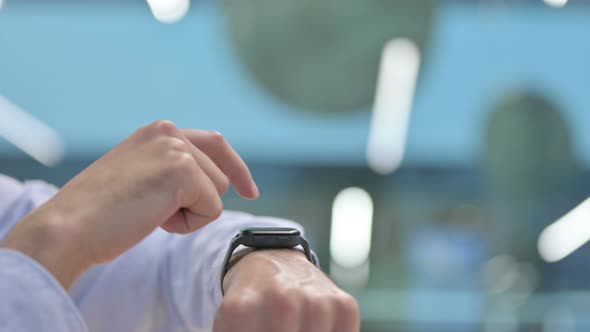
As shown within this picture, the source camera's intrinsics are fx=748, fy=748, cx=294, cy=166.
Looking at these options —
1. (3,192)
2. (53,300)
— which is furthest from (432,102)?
(53,300)

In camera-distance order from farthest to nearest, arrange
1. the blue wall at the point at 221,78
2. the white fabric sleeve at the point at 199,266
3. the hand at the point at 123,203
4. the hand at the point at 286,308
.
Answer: the blue wall at the point at 221,78 < the white fabric sleeve at the point at 199,266 < the hand at the point at 123,203 < the hand at the point at 286,308

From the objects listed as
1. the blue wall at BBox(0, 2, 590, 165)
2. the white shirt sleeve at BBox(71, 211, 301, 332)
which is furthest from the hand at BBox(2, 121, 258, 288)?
the blue wall at BBox(0, 2, 590, 165)

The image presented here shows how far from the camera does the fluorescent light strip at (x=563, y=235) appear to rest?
2731mm

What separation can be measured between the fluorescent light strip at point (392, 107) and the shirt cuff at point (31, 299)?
1784 mm

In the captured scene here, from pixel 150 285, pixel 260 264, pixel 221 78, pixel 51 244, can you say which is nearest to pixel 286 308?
pixel 260 264

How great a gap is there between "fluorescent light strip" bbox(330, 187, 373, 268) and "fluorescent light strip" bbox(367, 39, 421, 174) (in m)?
0.19

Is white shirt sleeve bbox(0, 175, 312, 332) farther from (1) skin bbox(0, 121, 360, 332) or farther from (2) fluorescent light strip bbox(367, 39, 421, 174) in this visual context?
(2) fluorescent light strip bbox(367, 39, 421, 174)

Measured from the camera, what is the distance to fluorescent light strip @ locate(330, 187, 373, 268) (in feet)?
8.55

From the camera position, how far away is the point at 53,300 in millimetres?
485

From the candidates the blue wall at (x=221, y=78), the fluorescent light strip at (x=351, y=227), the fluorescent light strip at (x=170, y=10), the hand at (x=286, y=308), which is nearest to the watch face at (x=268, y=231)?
the hand at (x=286, y=308)

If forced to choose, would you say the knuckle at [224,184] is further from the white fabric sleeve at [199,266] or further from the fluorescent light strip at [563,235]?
the fluorescent light strip at [563,235]

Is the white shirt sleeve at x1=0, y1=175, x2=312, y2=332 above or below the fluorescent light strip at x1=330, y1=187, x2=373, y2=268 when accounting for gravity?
below

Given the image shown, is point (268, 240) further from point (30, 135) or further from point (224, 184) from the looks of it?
point (30, 135)

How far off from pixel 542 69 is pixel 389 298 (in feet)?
3.63
